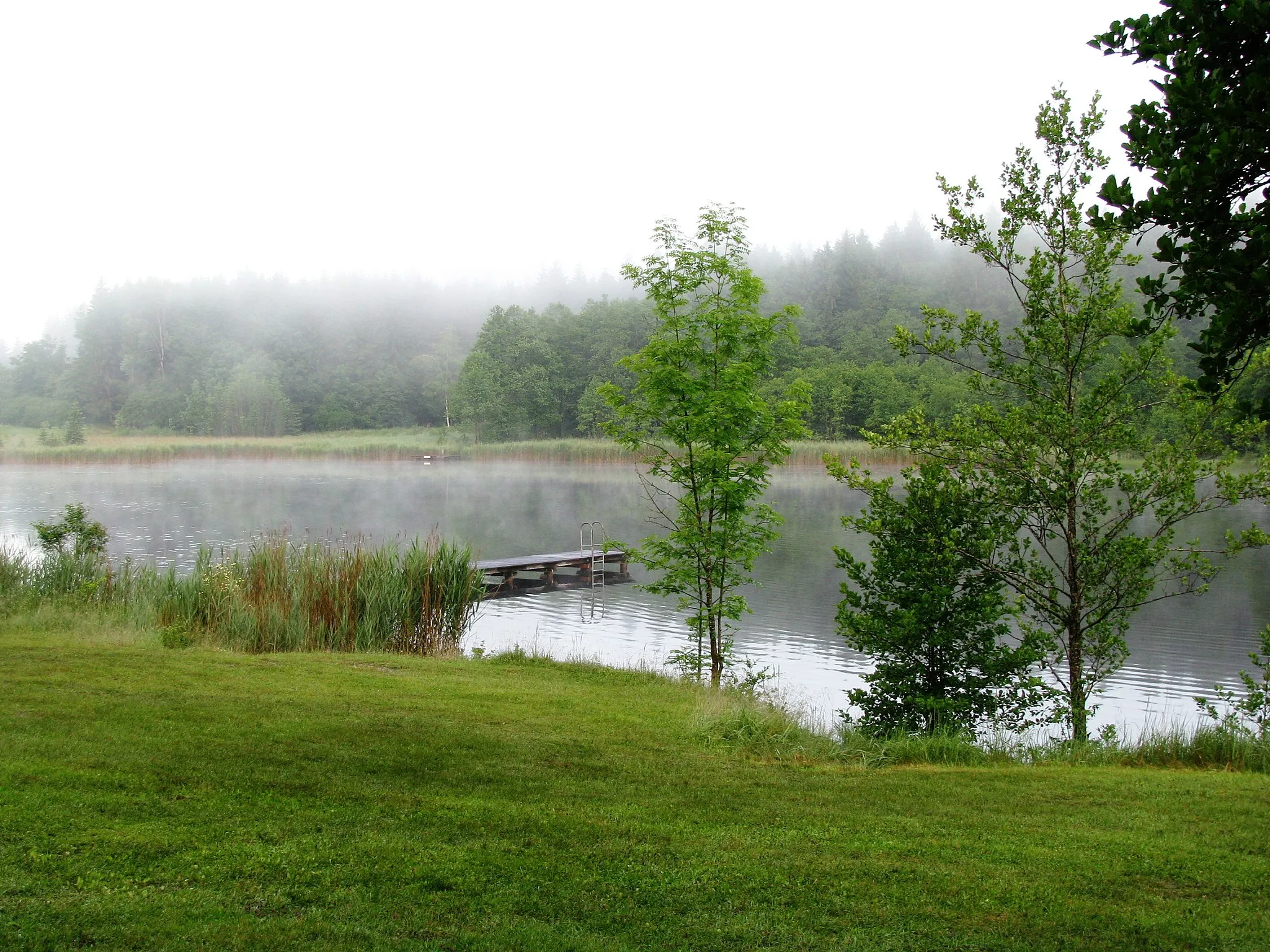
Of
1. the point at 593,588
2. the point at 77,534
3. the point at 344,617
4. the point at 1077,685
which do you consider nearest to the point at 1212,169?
the point at 1077,685

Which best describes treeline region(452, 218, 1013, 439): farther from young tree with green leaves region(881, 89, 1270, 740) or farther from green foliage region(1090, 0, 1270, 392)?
green foliage region(1090, 0, 1270, 392)

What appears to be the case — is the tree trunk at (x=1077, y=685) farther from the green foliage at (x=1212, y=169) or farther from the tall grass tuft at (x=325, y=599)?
the tall grass tuft at (x=325, y=599)

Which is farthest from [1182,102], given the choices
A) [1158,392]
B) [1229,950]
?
[1158,392]

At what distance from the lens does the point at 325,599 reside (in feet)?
40.5

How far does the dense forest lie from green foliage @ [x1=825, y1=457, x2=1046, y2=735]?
5557cm

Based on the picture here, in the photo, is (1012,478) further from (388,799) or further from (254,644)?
(254,644)

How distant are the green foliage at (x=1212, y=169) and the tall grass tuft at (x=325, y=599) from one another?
34.8ft

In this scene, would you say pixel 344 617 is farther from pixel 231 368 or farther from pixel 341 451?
pixel 231 368

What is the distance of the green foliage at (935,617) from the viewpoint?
840 cm

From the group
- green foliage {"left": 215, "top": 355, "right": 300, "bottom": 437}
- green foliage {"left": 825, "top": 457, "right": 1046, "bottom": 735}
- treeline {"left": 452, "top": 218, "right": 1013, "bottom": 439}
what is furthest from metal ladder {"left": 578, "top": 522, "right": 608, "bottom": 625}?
green foliage {"left": 215, "top": 355, "right": 300, "bottom": 437}

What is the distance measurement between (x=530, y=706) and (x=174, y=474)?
5593 cm

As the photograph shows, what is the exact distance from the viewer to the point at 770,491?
4534cm

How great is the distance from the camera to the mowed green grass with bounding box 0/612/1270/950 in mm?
3621

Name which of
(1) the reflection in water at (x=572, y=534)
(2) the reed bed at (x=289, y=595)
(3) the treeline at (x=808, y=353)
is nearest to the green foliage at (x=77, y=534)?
(2) the reed bed at (x=289, y=595)
